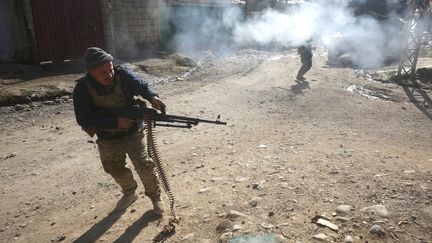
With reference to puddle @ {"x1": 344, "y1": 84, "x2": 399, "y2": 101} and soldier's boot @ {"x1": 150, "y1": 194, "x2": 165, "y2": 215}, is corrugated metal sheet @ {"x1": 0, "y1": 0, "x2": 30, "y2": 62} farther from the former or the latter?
puddle @ {"x1": 344, "y1": 84, "x2": 399, "y2": 101}

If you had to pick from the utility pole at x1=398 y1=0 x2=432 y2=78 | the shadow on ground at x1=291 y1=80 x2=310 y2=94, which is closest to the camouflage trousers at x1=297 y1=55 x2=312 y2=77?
the shadow on ground at x1=291 y1=80 x2=310 y2=94

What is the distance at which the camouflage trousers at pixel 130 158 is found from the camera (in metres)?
3.45

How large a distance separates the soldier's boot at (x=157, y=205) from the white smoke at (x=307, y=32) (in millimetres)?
9561

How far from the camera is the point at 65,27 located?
448 inches

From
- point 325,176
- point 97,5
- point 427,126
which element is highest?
point 97,5

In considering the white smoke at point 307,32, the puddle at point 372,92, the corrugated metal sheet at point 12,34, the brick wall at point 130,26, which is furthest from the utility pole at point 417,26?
the corrugated metal sheet at point 12,34

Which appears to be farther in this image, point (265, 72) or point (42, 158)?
point (265, 72)

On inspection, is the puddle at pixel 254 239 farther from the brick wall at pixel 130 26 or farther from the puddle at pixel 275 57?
the puddle at pixel 275 57

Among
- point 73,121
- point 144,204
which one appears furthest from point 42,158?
point 144,204

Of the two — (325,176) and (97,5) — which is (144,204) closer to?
(325,176)

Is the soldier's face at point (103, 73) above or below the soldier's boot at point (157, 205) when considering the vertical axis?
above

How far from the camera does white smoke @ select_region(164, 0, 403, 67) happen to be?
14938 millimetres

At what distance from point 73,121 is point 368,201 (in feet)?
20.0

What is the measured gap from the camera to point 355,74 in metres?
12.5
